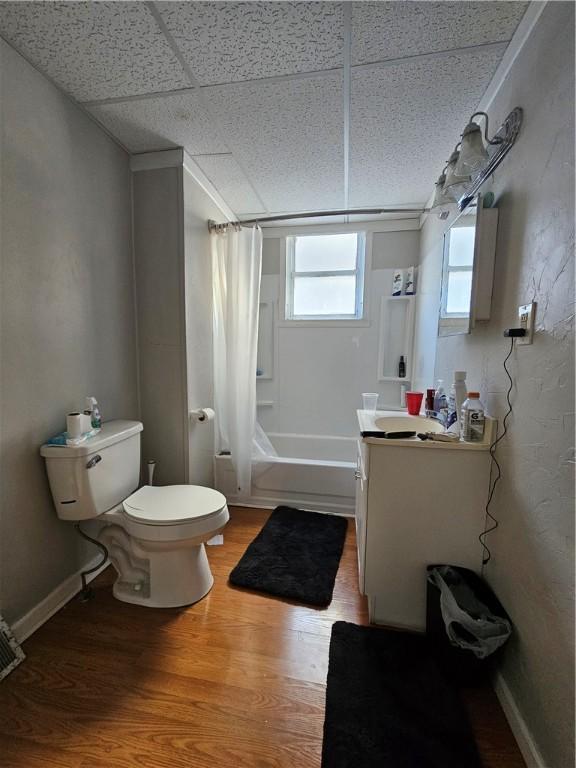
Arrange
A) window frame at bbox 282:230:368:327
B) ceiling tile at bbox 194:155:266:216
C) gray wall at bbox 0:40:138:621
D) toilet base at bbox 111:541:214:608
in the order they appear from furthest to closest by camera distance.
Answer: window frame at bbox 282:230:368:327, ceiling tile at bbox 194:155:266:216, toilet base at bbox 111:541:214:608, gray wall at bbox 0:40:138:621

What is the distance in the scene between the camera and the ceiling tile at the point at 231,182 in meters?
1.81

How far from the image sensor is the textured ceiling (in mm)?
999

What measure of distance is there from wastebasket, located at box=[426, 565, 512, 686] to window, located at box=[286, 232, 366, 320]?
211cm

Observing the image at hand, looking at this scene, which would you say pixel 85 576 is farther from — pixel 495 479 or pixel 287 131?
pixel 287 131

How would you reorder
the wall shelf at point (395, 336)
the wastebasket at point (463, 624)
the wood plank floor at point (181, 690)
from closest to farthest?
the wood plank floor at point (181, 690), the wastebasket at point (463, 624), the wall shelf at point (395, 336)

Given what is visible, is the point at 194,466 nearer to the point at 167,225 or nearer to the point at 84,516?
the point at 84,516

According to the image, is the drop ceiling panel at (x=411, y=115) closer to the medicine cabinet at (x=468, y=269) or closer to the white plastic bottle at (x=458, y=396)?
the medicine cabinet at (x=468, y=269)

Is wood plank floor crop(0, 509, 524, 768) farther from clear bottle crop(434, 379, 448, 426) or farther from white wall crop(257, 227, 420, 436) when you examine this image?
white wall crop(257, 227, 420, 436)

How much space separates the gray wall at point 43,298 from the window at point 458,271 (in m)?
1.72

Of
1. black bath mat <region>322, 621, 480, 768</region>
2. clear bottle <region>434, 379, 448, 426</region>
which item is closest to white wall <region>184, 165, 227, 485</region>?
black bath mat <region>322, 621, 480, 768</region>

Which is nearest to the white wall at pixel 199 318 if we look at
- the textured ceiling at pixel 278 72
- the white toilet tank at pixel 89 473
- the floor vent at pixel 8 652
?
the textured ceiling at pixel 278 72

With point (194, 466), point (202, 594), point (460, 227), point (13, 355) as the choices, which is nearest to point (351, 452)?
point (194, 466)

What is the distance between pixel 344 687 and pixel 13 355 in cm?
166

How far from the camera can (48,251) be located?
1.27 meters
